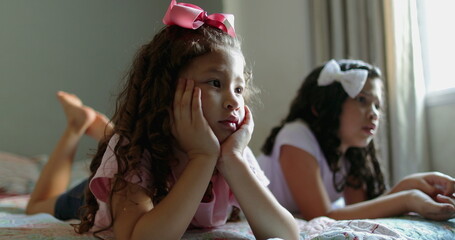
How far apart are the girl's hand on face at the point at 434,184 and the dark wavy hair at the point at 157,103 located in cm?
64

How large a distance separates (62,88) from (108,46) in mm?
352

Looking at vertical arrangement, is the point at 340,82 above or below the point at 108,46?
below

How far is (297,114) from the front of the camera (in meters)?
1.64

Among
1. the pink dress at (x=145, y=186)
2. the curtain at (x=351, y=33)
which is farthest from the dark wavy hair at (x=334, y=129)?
the pink dress at (x=145, y=186)

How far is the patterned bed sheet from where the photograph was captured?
0.77 metres

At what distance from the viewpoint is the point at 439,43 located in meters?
1.95

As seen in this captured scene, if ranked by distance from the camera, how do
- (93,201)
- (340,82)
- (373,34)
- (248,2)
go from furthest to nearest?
(248,2), (373,34), (340,82), (93,201)

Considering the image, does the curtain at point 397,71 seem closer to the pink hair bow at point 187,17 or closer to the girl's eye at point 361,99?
the girl's eye at point 361,99

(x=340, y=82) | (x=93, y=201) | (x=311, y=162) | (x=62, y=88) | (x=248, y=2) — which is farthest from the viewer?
(x=62, y=88)

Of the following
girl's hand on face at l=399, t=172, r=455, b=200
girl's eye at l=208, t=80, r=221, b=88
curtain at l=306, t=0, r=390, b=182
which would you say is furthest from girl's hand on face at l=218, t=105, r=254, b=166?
curtain at l=306, t=0, r=390, b=182

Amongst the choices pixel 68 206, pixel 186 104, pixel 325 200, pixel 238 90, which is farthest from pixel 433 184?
pixel 68 206

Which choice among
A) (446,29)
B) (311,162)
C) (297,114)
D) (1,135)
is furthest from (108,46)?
(446,29)

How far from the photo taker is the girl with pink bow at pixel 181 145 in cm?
80

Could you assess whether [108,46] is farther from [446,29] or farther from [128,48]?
[446,29]
